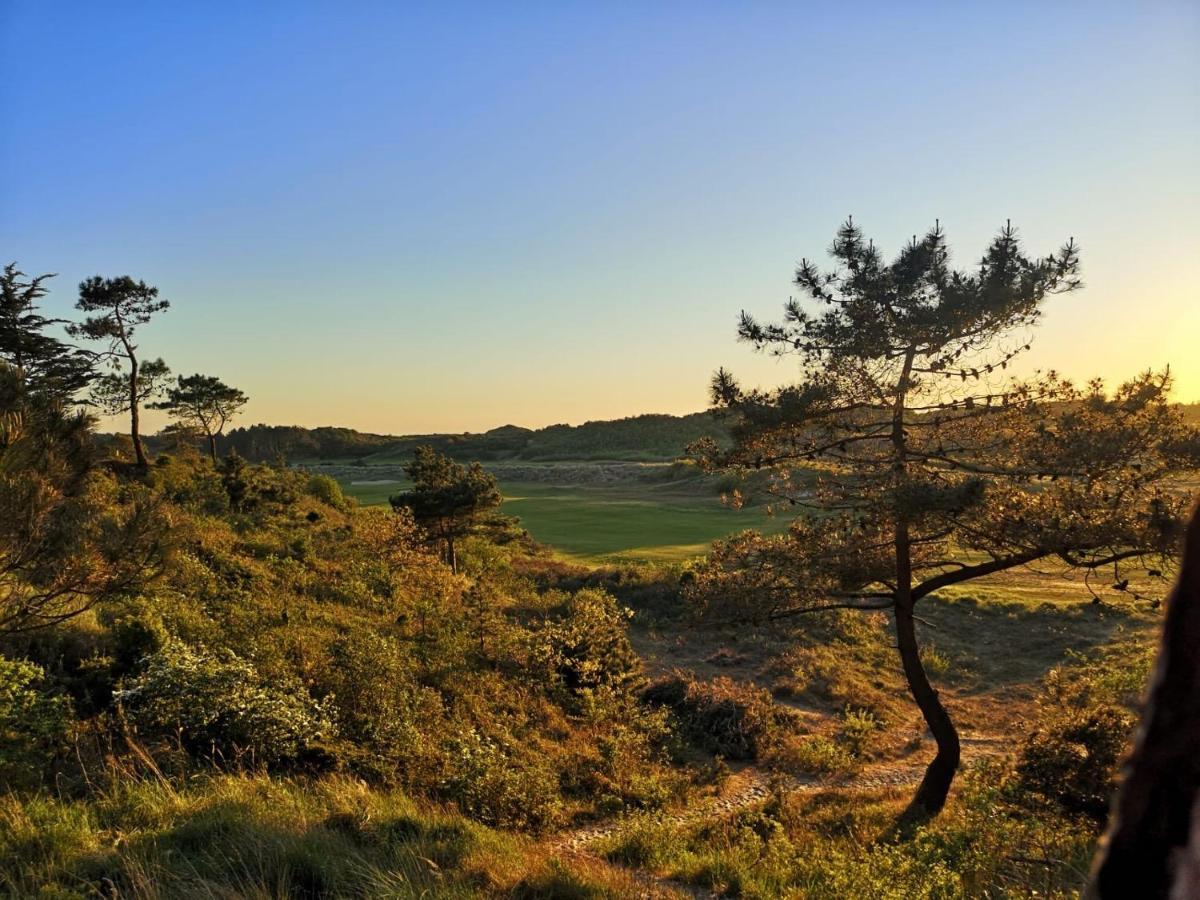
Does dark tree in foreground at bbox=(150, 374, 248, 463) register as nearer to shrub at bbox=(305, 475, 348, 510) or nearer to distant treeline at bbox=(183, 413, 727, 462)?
shrub at bbox=(305, 475, 348, 510)

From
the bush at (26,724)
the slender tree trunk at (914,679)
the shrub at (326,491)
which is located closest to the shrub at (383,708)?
the bush at (26,724)

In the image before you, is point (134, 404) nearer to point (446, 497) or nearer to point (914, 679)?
point (446, 497)

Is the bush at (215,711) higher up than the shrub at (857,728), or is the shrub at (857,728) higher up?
the bush at (215,711)

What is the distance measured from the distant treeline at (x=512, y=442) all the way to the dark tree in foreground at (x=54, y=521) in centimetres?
10091

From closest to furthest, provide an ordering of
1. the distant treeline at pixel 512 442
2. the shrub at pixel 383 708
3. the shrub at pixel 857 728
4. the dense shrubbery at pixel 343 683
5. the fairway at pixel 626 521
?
the dense shrubbery at pixel 343 683 → the shrub at pixel 383 708 → the shrub at pixel 857 728 → the fairway at pixel 626 521 → the distant treeline at pixel 512 442

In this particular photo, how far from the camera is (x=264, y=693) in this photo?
27.0 feet

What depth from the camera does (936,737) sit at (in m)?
10.8

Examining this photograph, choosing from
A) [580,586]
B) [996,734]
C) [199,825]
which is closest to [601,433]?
[580,586]

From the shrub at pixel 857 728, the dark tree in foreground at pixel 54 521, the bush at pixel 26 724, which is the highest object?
the dark tree in foreground at pixel 54 521

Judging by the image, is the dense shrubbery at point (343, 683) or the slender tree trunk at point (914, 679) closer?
the dense shrubbery at point (343, 683)

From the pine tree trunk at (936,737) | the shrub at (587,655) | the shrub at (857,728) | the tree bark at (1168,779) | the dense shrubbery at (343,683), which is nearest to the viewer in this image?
the tree bark at (1168,779)

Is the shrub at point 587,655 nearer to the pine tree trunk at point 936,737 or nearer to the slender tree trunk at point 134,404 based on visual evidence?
the pine tree trunk at point 936,737

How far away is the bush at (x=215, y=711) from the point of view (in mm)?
7418

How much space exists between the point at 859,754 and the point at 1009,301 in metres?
9.05
